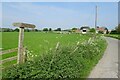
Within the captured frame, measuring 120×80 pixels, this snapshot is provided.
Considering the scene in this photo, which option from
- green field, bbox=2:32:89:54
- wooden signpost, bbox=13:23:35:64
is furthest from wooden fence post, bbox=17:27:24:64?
green field, bbox=2:32:89:54

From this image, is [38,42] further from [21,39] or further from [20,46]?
[21,39]

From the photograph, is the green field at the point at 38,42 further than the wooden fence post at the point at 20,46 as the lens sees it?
Yes

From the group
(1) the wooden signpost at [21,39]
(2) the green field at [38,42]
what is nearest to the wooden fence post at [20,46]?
(1) the wooden signpost at [21,39]

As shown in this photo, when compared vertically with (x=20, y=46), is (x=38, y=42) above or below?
below

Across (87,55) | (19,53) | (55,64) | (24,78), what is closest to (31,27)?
(19,53)

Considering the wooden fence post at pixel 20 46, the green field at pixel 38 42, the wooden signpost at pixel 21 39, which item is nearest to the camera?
the wooden signpost at pixel 21 39

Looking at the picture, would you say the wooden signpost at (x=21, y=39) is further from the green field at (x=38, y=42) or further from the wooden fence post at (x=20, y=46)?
the green field at (x=38, y=42)

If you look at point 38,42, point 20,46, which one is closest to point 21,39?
point 20,46

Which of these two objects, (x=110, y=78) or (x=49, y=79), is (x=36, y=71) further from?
(x=110, y=78)

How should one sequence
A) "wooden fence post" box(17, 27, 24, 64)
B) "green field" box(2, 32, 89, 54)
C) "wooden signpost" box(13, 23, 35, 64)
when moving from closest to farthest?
"wooden signpost" box(13, 23, 35, 64)
"wooden fence post" box(17, 27, 24, 64)
"green field" box(2, 32, 89, 54)

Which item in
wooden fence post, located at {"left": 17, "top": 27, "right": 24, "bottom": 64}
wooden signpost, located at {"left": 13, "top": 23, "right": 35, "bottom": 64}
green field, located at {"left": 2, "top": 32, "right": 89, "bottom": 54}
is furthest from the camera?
green field, located at {"left": 2, "top": 32, "right": 89, "bottom": 54}

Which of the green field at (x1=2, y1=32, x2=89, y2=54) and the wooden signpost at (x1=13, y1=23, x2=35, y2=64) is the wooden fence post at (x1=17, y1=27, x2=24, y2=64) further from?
the green field at (x1=2, y1=32, x2=89, y2=54)

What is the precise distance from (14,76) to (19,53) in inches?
65.2

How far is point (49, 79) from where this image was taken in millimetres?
6141
